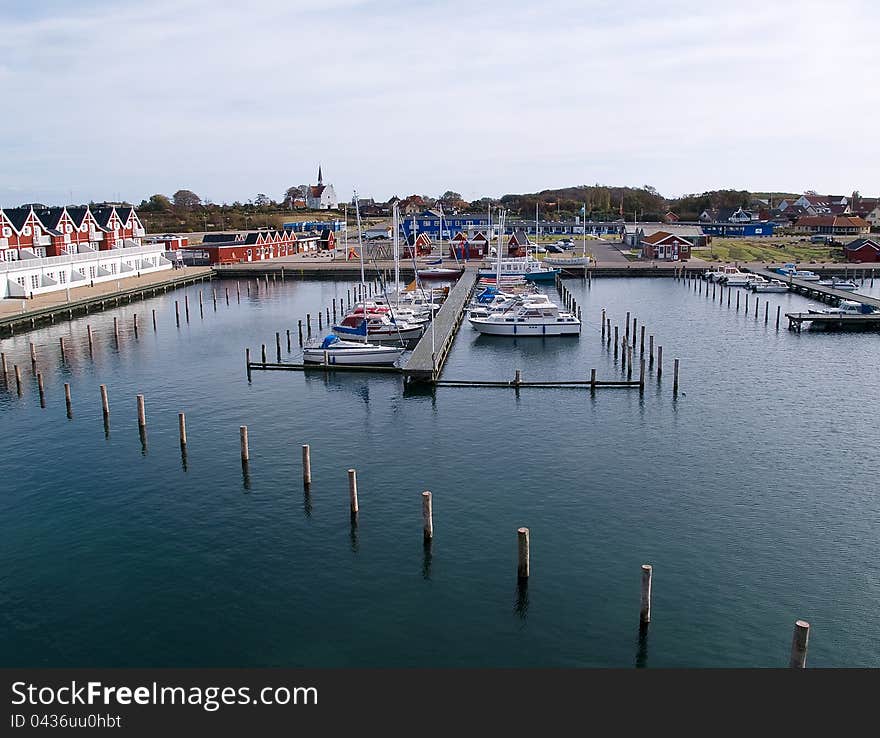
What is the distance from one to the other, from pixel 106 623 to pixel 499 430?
71.3 ft

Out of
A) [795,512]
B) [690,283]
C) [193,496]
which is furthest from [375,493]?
[690,283]

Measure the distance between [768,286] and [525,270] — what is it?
3114 centimetres

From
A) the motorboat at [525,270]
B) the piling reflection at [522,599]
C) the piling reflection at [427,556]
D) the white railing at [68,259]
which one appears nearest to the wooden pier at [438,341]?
the motorboat at [525,270]

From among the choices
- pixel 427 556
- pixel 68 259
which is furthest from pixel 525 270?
pixel 427 556

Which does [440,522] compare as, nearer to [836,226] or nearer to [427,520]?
[427,520]

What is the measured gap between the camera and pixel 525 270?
105m

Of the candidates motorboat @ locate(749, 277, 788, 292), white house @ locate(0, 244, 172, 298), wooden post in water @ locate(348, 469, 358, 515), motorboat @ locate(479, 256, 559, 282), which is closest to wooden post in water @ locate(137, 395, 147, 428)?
wooden post in water @ locate(348, 469, 358, 515)

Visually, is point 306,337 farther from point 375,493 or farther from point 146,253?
point 146,253

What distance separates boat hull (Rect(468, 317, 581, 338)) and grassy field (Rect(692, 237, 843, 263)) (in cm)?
7077

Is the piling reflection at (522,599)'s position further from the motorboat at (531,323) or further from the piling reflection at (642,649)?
the motorboat at (531,323)

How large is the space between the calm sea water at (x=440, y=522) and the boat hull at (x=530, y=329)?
12694 mm

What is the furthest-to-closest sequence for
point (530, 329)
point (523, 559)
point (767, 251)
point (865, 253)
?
point (767, 251) < point (865, 253) < point (530, 329) < point (523, 559)

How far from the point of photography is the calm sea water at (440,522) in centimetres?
2177

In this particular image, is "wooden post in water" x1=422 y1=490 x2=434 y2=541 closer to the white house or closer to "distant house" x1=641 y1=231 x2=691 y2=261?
the white house
